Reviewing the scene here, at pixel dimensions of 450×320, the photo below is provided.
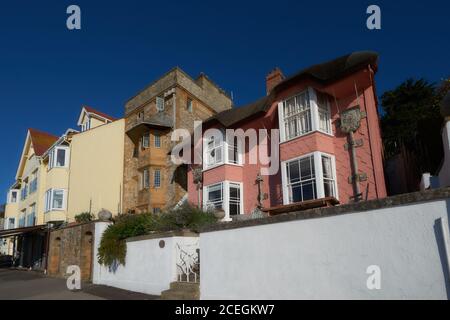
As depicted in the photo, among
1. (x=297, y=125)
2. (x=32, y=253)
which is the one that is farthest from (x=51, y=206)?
(x=297, y=125)

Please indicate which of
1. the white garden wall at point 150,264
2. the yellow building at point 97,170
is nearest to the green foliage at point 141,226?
the white garden wall at point 150,264

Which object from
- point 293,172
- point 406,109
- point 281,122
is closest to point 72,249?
point 293,172

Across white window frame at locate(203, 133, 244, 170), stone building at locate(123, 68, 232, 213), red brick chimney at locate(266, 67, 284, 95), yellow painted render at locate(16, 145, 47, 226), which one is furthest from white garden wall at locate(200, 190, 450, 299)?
yellow painted render at locate(16, 145, 47, 226)

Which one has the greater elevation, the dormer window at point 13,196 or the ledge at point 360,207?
the dormer window at point 13,196

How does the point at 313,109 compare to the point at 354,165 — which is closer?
the point at 354,165

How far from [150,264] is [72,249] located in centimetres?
991

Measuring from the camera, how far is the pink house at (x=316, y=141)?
13.7m

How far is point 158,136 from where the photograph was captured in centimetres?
2577

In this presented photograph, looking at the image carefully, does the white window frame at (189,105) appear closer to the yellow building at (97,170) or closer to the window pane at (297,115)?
the yellow building at (97,170)

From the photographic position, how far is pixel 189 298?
10.6m

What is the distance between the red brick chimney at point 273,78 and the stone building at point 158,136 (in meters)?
7.54

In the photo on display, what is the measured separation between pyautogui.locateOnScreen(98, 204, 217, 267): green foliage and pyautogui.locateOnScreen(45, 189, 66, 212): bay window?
15.0 metres

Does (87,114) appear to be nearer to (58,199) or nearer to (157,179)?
(58,199)
